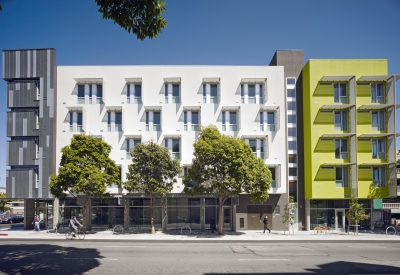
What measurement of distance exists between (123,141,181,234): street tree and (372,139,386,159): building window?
20263 mm

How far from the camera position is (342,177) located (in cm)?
3145

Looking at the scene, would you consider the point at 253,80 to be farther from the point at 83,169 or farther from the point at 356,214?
the point at 83,169

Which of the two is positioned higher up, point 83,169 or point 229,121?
point 229,121

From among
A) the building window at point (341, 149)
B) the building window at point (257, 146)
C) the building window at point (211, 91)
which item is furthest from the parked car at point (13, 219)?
the building window at point (341, 149)

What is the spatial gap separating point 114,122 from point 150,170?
781 centimetres

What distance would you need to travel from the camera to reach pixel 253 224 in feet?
104

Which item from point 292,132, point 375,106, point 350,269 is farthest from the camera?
point 292,132

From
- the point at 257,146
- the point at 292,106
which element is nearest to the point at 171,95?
the point at 257,146

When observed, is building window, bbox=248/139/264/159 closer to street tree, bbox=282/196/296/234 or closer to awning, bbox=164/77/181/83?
street tree, bbox=282/196/296/234

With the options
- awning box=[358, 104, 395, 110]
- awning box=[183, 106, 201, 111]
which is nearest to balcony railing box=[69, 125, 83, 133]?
awning box=[183, 106, 201, 111]

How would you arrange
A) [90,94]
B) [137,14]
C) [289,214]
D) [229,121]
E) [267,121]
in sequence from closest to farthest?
[137,14], [289,214], [229,121], [267,121], [90,94]

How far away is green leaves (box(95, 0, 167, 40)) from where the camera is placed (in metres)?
10.2

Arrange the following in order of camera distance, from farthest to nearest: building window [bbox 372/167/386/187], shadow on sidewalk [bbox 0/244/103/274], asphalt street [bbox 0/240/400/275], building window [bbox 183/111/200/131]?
building window [bbox 183/111/200/131]
building window [bbox 372/167/386/187]
asphalt street [bbox 0/240/400/275]
shadow on sidewalk [bbox 0/244/103/274]

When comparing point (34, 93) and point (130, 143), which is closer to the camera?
point (34, 93)
